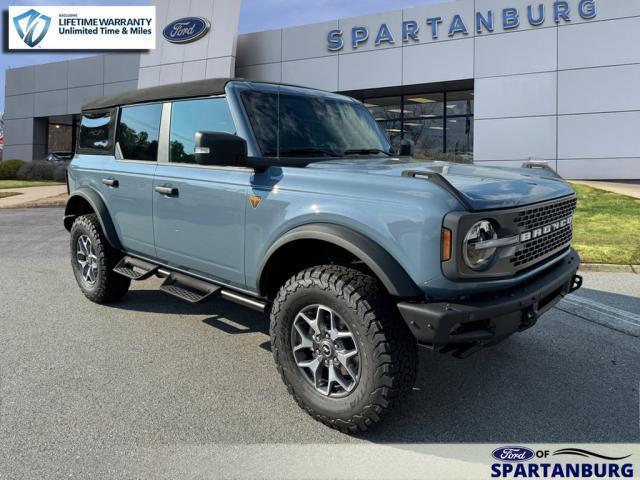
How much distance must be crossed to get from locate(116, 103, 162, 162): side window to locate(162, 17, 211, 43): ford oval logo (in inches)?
771

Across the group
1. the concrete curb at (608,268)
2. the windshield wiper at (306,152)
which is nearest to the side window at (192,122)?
the windshield wiper at (306,152)

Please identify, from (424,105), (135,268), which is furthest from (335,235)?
(424,105)

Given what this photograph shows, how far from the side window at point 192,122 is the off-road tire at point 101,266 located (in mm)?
1381

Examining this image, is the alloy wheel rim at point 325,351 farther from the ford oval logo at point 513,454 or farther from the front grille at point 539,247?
the front grille at point 539,247

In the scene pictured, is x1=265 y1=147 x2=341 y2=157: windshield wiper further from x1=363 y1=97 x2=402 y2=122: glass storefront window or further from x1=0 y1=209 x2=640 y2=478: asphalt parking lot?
x1=363 y1=97 x2=402 y2=122: glass storefront window

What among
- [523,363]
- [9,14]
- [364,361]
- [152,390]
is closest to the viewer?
[364,361]

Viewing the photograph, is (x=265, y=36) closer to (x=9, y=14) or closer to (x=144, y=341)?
(x=9, y=14)

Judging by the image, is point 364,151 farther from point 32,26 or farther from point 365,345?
point 32,26

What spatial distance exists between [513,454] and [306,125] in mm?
2480

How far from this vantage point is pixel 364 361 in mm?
2779

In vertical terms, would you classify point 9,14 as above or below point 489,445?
above

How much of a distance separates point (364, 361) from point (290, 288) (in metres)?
0.62

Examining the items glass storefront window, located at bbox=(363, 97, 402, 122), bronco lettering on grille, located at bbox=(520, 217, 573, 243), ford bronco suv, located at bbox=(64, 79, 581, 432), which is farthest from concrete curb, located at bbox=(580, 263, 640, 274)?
glass storefront window, located at bbox=(363, 97, 402, 122)

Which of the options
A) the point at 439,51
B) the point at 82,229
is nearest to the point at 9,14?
the point at 439,51
